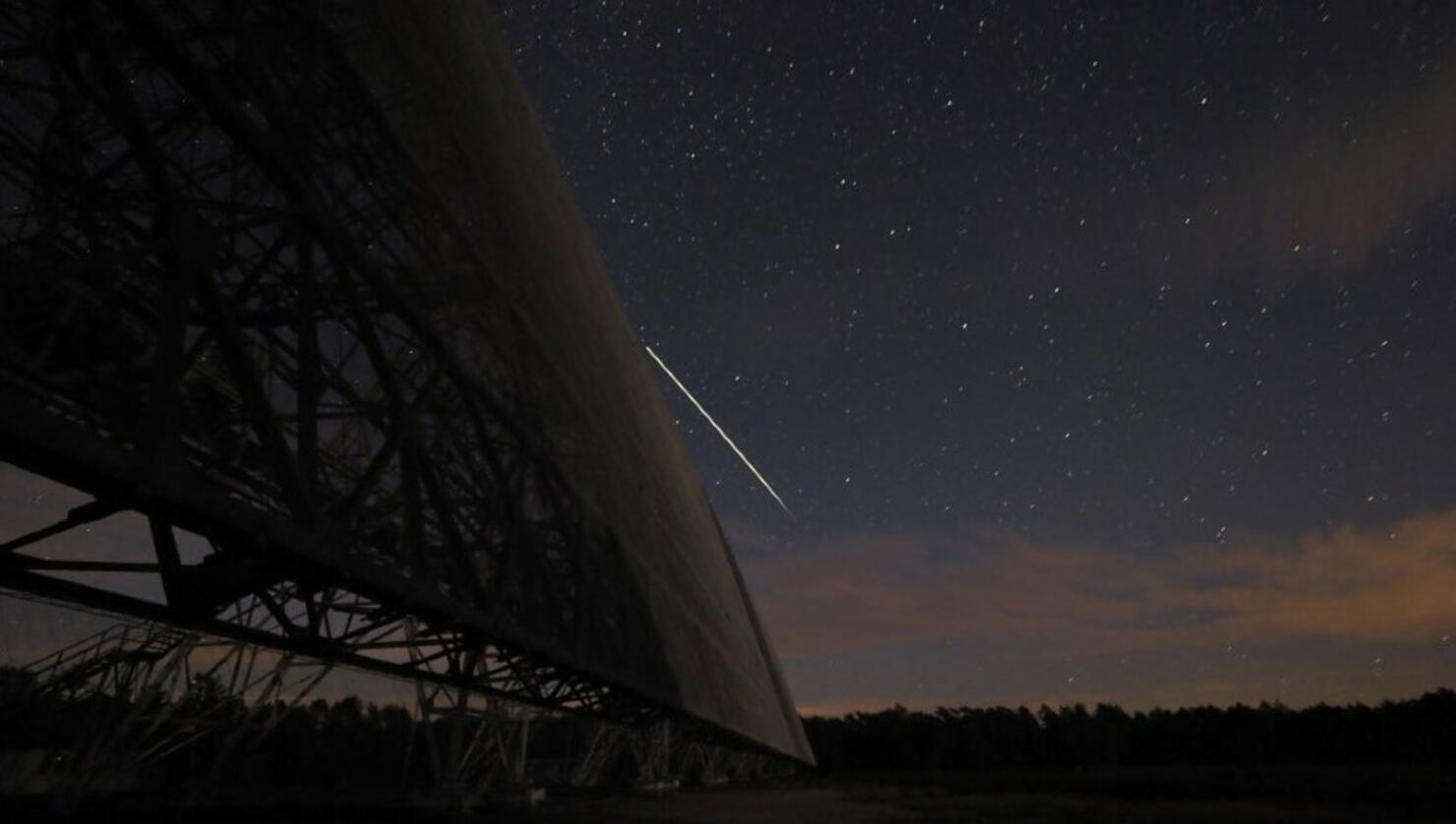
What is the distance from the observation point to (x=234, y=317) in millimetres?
4203

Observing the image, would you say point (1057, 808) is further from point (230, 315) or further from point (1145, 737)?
point (1145, 737)

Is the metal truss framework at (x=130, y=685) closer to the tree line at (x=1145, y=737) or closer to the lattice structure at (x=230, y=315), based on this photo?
the lattice structure at (x=230, y=315)

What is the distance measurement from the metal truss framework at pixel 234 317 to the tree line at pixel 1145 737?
77538 millimetres

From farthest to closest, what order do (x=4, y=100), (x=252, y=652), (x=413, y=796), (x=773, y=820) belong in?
(x=252, y=652) < (x=413, y=796) < (x=773, y=820) < (x=4, y=100)

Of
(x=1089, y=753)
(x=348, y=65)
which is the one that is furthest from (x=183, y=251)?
(x=1089, y=753)

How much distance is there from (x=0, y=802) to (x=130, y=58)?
71.0ft

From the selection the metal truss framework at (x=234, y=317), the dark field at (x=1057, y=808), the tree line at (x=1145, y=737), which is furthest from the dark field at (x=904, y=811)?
the tree line at (x=1145, y=737)

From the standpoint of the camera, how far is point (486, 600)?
6840mm

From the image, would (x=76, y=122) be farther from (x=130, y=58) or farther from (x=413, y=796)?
(x=413, y=796)

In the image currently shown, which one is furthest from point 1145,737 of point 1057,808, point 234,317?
point 234,317

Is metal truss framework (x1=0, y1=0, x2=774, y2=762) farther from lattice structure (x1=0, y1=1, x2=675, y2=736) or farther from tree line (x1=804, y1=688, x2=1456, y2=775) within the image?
tree line (x1=804, y1=688, x2=1456, y2=775)

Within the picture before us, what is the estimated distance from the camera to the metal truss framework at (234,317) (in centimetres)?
359

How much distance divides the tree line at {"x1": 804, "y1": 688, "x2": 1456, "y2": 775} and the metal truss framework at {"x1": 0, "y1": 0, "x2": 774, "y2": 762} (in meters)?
77.5

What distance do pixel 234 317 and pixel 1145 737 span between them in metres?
95.4
